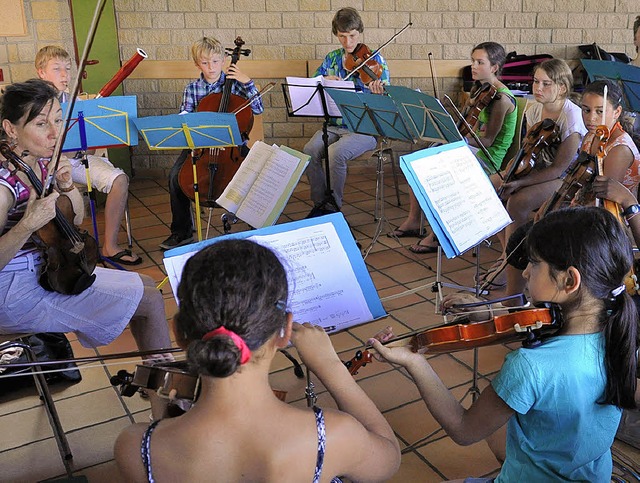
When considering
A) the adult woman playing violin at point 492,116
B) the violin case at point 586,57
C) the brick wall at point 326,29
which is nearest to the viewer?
the adult woman playing violin at point 492,116

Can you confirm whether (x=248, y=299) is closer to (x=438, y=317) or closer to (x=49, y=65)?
(x=438, y=317)

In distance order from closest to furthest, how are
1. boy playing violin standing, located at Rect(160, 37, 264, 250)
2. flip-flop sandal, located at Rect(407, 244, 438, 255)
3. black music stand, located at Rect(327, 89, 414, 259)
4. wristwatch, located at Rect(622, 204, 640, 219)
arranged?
1. wristwatch, located at Rect(622, 204, 640, 219)
2. black music stand, located at Rect(327, 89, 414, 259)
3. flip-flop sandal, located at Rect(407, 244, 438, 255)
4. boy playing violin standing, located at Rect(160, 37, 264, 250)

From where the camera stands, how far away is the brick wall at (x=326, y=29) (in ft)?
16.3

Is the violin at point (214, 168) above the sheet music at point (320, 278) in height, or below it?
below

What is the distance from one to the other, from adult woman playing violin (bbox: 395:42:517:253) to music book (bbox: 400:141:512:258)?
1266 mm

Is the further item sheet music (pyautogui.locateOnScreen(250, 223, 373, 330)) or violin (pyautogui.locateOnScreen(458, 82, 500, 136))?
violin (pyautogui.locateOnScreen(458, 82, 500, 136))

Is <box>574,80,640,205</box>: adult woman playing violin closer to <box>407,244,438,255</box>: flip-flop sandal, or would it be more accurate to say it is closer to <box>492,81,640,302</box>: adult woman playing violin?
<box>492,81,640,302</box>: adult woman playing violin

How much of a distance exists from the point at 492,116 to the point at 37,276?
2.49 m

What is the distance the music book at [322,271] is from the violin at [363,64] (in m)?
2.71

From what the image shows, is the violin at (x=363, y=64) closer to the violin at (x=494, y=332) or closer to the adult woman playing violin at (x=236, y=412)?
the violin at (x=494, y=332)

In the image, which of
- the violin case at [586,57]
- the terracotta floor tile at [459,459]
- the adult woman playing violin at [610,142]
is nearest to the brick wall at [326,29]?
the violin case at [586,57]

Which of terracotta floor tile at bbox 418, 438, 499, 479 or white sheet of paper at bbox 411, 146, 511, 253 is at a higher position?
white sheet of paper at bbox 411, 146, 511, 253

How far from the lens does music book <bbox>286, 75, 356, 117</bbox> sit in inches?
145

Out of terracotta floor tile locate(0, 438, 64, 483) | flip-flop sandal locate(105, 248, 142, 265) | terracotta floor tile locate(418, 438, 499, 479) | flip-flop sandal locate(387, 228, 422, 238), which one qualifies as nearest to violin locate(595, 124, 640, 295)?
terracotta floor tile locate(418, 438, 499, 479)
